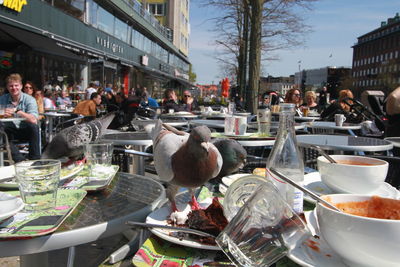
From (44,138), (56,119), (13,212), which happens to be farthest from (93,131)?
(56,119)

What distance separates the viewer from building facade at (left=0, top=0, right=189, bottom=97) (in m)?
11.6

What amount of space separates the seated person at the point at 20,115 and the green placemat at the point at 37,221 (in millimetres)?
4402

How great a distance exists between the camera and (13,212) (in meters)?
0.88

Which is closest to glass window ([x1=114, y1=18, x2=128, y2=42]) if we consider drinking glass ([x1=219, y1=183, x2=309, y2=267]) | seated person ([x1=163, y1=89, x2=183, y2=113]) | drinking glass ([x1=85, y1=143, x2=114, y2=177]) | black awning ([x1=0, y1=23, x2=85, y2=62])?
black awning ([x1=0, y1=23, x2=85, y2=62])

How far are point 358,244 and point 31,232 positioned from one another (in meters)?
0.82

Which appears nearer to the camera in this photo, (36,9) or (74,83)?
(36,9)

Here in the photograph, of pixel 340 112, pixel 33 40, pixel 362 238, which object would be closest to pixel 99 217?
pixel 362 238

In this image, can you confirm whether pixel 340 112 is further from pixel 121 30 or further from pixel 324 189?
pixel 121 30

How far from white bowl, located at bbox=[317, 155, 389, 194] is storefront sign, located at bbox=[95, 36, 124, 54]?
62.8ft

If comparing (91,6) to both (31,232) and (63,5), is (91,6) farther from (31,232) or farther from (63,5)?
(31,232)

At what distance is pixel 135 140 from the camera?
2545 millimetres

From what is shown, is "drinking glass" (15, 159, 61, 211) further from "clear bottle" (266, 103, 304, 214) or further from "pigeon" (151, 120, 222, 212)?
"clear bottle" (266, 103, 304, 214)

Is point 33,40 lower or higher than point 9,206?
higher

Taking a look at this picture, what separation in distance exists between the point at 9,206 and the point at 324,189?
1.09 meters
